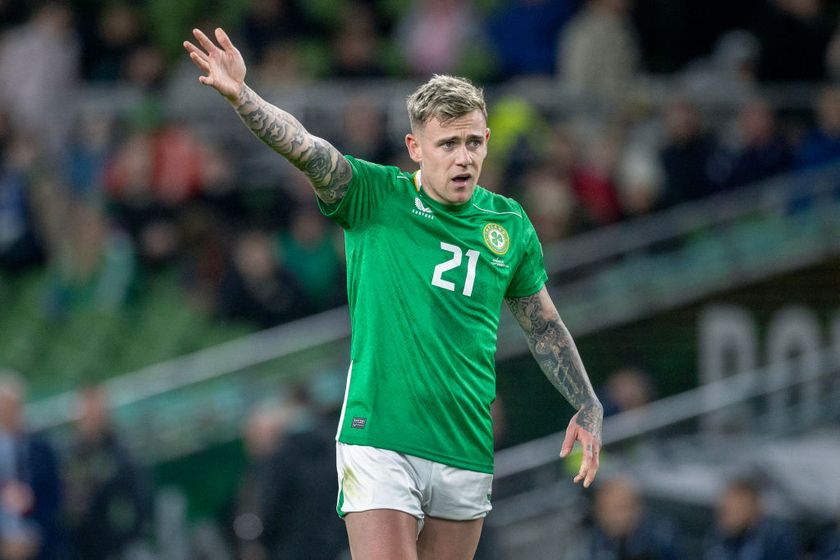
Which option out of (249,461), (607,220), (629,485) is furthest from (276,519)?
(607,220)

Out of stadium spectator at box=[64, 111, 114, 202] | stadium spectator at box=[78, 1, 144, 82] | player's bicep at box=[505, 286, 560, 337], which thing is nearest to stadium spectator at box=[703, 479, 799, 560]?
player's bicep at box=[505, 286, 560, 337]

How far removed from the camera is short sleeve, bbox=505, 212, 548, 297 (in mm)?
5758

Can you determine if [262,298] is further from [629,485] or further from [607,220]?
[629,485]

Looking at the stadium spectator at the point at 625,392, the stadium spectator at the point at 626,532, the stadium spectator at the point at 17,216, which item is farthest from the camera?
the stadium spectator at the point at 17,216

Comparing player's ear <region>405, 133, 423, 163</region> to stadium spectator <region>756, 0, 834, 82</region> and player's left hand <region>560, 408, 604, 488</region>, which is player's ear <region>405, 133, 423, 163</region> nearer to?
player's left hand <region>560, 408, 604, 488</region>

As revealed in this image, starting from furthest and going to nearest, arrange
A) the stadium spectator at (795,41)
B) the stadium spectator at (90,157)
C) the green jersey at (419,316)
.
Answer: the stadium spectator at (90,157) < the stadium spectator at (795,41) < the green jersey at (419,316)

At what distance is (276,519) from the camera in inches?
407

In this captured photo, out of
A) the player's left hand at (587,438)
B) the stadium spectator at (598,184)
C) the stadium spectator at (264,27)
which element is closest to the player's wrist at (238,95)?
the player's left hand at (587,438)

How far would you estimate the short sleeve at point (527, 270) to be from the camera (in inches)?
227

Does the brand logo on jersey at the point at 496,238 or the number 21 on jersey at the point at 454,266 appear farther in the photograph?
the brand logo on jersey at the point at 496,238

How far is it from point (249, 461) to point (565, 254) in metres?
2.98

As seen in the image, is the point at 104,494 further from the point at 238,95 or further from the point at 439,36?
the point at 238,95

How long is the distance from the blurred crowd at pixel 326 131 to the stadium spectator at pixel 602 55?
2 cm

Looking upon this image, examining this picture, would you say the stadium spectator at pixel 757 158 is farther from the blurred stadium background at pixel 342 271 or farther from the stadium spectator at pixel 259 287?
the stadium spectator at pixel 259 287
